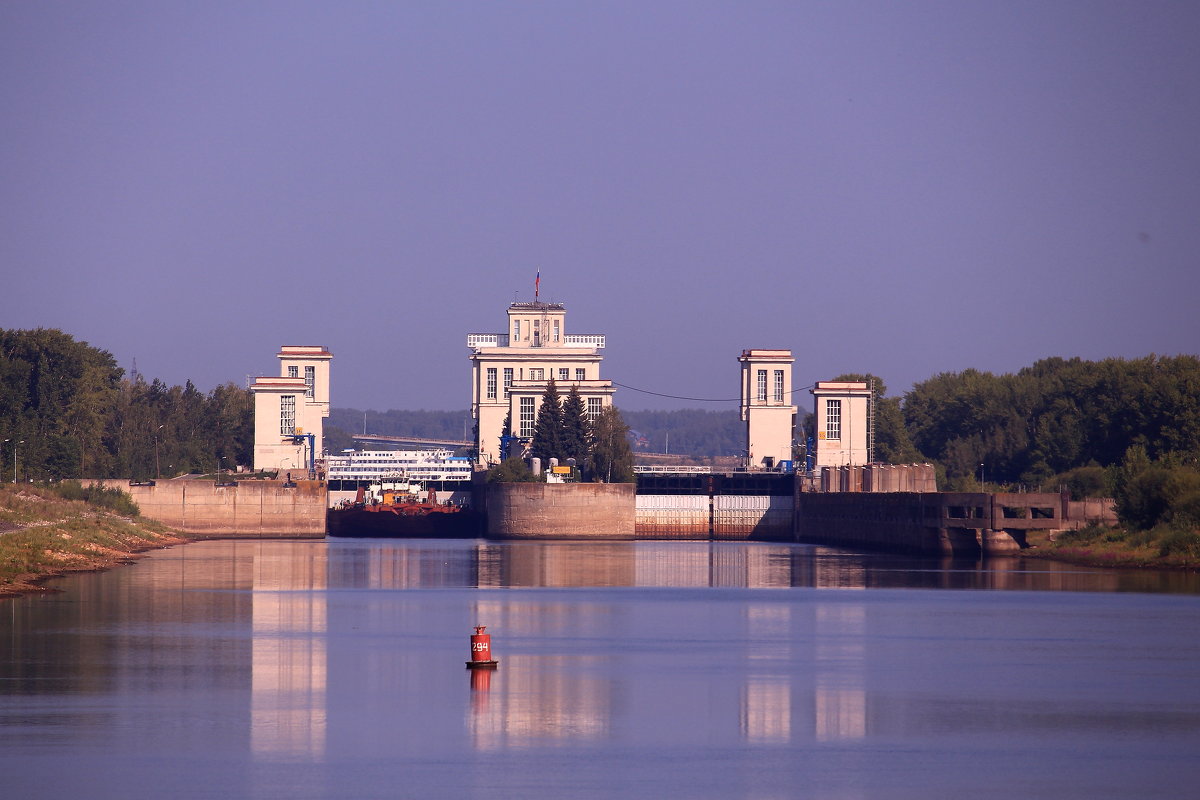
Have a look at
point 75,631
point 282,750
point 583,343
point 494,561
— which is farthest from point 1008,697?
point 583,343

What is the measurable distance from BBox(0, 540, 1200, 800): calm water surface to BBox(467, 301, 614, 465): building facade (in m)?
69.9

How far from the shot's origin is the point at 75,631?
109 feet

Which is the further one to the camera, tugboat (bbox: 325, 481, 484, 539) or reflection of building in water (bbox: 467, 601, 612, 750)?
tugboat (bbox: 325, 481, 484, 539)

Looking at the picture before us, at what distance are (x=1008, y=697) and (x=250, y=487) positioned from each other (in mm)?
73135

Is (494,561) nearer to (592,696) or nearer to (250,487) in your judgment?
(250,487)

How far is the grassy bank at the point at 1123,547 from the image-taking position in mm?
57250

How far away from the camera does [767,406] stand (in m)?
116

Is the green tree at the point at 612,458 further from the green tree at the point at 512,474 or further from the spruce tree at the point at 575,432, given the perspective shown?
the green tree at the point at 512,474

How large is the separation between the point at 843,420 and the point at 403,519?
97.5 feet

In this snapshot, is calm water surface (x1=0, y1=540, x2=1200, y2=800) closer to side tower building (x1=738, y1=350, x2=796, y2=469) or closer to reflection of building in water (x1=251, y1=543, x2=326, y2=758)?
reflection of building in water (x1=251, y1=543, x2=326, y2=758)

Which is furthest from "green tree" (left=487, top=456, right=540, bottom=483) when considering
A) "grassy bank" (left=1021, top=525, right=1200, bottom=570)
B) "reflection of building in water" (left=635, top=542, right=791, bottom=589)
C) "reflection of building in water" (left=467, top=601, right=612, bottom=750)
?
"reflection of building in water" (left=467, top=601, right=612, bottom=750)

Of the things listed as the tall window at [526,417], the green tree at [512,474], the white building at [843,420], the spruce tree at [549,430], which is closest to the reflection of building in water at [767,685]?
the green tree at [512,474]

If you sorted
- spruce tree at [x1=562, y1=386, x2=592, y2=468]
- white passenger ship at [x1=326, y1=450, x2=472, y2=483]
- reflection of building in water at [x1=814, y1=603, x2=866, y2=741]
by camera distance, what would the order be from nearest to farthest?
reflection of building in water at [x1=814, y1=603, x2=866, y2=741] → spruce tree at [x1=562, y1=386, x2=592, y2=468] → white passenger ship at [x1=326, y1=450, x2=472, y2=483]

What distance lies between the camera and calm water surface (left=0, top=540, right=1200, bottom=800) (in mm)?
19281
